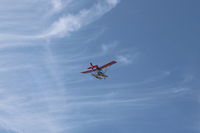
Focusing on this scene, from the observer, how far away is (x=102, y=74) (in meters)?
97.9

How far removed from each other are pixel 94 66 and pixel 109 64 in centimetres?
514

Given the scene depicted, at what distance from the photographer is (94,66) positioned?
316 ft

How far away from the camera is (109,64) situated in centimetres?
9569

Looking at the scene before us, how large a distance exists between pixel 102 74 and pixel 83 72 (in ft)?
33.4

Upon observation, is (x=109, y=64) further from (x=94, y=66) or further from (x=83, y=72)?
(x=83, y=72)

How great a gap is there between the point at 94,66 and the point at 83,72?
399 inches

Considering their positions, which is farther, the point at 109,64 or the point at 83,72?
the point at 83,72

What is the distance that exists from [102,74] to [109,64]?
15.4 feet

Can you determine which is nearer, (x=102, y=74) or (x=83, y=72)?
(x=102, y=74)

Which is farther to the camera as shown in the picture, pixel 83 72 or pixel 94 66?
pixel 83 72

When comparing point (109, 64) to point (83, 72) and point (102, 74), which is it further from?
point (83, 72)

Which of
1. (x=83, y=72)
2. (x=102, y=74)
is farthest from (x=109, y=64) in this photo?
(x=83, y=72)

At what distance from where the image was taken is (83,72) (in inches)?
4149
